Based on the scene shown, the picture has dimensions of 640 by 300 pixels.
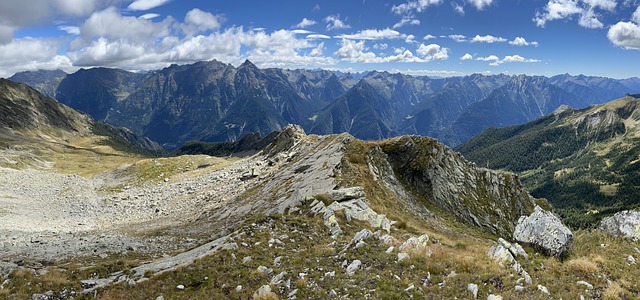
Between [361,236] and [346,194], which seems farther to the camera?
[346,194]

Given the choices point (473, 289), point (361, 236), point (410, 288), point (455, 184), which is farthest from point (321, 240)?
point (455, 184)

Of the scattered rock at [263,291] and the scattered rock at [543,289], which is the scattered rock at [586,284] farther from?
the scattered rock at [263,291]

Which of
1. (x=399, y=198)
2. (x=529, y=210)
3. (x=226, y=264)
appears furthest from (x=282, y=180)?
(x=529, y=210)

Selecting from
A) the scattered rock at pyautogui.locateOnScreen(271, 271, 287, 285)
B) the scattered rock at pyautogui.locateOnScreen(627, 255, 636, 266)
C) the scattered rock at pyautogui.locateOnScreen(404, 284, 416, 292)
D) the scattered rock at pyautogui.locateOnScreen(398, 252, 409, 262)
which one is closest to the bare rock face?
the scattered rock at pyautogui.locateOnScreen(398, 252, 409, 262)

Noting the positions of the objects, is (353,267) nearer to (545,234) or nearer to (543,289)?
(543,289)

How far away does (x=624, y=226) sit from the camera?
2159 cm

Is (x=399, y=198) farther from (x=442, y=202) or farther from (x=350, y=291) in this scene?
(x=350, y=291)

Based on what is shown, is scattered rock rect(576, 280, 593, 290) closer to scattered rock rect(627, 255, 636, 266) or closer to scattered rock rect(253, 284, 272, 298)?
scattered rock rect(627, 255, 636, 266)

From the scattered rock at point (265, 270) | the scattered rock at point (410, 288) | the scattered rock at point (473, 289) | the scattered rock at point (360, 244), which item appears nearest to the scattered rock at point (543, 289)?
the scattered rock at point (473, 289)

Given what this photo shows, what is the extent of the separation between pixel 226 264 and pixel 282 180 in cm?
3323

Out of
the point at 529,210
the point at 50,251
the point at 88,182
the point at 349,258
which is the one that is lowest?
the point at 529,210

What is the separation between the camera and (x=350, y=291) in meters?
15.2

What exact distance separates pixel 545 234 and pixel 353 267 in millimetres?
11164

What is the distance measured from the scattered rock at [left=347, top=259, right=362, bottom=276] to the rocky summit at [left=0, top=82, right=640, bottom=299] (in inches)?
3.2
